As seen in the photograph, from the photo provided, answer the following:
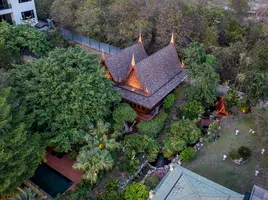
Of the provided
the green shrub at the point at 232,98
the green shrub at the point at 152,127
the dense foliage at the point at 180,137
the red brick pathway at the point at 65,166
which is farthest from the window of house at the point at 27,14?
the green shrub at the point at 232,98

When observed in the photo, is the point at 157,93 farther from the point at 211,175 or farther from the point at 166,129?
the point at 211,175

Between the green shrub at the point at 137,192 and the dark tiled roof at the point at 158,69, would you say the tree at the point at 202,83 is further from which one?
the green shrub at the point at 137,192

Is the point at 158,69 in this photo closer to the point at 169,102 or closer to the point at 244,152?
the point at 169,102

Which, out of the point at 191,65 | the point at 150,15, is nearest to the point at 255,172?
the point at 191,65

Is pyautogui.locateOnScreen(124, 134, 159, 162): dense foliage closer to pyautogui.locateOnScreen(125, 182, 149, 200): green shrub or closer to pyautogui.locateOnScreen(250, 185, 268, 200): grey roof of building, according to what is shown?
pyautogui.locateOnScreen(125, 182, 149, 200): green shrub

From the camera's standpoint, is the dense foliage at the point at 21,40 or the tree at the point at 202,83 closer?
the tree at the point at 202,83

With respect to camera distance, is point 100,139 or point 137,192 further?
point 100,139

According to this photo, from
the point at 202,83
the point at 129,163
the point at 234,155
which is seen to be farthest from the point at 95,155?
the point at 202,83
